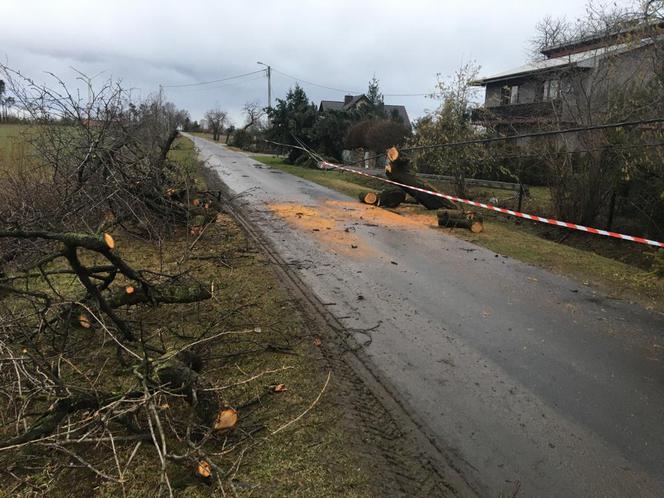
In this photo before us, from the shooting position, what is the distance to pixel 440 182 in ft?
63.1

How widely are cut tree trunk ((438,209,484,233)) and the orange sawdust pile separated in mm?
494

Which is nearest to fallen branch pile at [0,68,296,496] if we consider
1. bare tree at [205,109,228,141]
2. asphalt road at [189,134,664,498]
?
asphalt road at [189,134,664,498]

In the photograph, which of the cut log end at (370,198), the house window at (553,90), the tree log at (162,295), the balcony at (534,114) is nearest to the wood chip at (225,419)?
the tree log at (162,295)

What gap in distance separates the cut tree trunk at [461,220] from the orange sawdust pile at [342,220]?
49 cm

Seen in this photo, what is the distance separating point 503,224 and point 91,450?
11.1 metres

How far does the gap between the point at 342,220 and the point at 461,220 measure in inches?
105

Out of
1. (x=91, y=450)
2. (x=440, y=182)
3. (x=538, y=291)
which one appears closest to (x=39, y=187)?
(x=91, y=450)

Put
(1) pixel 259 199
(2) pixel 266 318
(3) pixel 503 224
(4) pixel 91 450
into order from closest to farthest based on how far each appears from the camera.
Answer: (4) pixel 91 450
(2) pixel 266 318
(3) pixel 503 224
(1) pixel 259 199

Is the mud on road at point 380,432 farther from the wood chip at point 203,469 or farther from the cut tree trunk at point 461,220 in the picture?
the cut tree trunk at point 461,220

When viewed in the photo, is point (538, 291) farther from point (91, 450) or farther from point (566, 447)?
point (91, 450)

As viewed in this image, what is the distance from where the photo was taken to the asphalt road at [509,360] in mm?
2967

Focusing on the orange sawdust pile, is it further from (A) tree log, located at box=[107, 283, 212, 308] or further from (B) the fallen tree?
(A) tree log, located at box=[107, 283, 212, 308]

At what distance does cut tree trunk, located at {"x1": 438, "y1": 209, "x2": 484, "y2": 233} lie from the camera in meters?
10.4

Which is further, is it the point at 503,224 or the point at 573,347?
the point at 503,224
